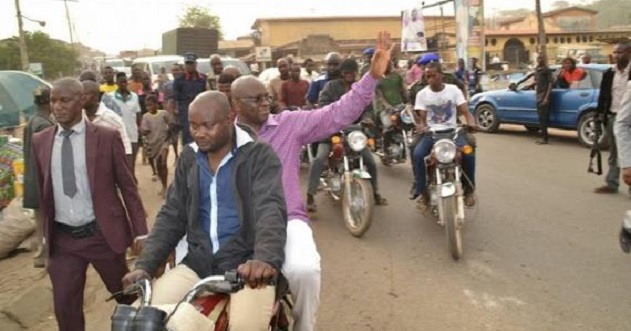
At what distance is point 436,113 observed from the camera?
593 cm

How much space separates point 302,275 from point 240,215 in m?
0.40

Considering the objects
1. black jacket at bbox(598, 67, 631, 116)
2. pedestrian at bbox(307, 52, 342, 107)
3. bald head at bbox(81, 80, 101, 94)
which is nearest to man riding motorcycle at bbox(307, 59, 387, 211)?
pedestrian at bbox(307, 52, 342, 107)

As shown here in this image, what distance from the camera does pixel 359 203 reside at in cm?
582

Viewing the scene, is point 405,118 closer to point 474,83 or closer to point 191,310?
point 191,310

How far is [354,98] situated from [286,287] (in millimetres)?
1587

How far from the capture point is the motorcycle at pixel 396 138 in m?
8.11

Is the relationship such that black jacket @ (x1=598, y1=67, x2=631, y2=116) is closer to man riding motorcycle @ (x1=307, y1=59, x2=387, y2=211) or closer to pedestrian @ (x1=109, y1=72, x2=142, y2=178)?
Answer: man riding motorcycle @ (x1=307, y1=59, x2=387, y2=211)

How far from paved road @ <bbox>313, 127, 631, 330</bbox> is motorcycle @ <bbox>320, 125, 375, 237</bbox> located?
198 millimetres

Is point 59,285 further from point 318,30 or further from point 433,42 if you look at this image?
point 318,30

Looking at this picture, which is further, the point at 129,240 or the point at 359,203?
the point at 359,203

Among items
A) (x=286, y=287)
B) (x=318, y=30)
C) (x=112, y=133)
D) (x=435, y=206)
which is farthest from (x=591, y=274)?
(x=318, y=30)

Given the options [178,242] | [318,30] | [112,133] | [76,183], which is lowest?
[178,242]

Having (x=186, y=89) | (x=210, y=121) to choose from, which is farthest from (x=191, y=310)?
(x=186, y=89)

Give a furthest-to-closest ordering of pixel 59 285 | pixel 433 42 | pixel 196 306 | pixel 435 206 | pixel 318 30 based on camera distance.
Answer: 1. pixel 318 30
2. pixel 433 42
3. pixel 435 206
4. pixel 59 285
5. pixel 196 306
